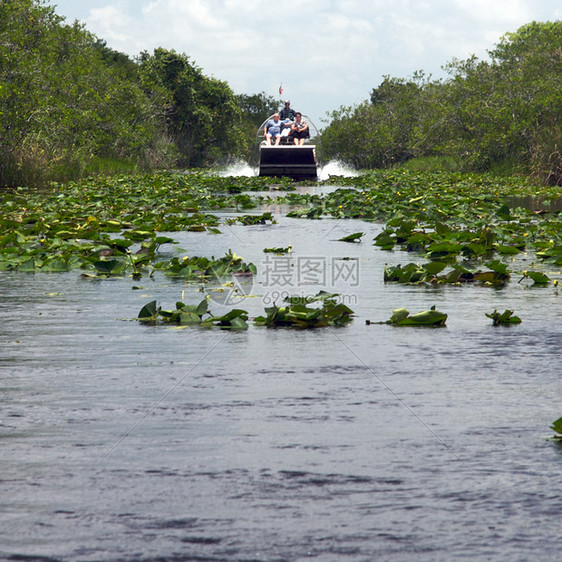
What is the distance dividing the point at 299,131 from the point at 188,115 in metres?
22.1

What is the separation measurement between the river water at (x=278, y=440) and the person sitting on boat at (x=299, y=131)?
111 feet

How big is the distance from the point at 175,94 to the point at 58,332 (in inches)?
2171

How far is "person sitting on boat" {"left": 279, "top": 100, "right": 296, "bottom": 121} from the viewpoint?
42.8 metres

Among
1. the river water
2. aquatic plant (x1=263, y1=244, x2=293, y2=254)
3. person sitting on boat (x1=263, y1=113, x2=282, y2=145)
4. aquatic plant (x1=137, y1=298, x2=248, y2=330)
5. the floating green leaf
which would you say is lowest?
the river water

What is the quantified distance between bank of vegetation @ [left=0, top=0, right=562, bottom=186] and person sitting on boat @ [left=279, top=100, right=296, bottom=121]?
614 cm

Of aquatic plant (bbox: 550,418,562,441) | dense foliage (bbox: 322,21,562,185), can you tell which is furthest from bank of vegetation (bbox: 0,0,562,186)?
aquatic plant (bbox: 550,418,562,441)

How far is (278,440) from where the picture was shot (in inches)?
139

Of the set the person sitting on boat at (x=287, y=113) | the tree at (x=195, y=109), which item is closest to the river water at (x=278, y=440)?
the person sitting on boat at (x=287, y=113)

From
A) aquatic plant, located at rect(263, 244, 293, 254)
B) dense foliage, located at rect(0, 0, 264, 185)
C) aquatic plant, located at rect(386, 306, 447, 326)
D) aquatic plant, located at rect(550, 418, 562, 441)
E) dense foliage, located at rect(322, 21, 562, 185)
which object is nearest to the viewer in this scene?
aquatic plant, located at rect(550, 418, 562, 441)

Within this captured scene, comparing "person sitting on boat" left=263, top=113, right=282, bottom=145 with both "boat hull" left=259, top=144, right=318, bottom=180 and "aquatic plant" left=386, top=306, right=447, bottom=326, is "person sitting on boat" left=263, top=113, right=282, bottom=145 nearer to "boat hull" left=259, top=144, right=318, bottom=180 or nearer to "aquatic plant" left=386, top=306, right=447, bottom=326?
"boat hull" left=259, top=144, right=318, bottom=180

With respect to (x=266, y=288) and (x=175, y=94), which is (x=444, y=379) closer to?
(x=266, y=288)

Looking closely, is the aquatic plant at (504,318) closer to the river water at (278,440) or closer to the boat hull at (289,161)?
the river water at (278,440)

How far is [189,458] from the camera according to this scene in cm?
329

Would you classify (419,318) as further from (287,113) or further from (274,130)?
(287,113)
